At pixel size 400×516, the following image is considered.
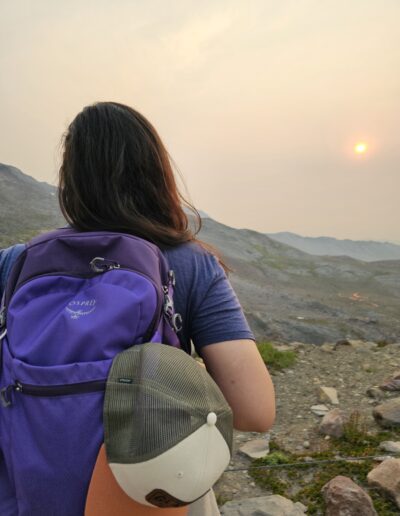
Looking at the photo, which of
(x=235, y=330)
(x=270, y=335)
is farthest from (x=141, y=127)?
(x=270, y=335)

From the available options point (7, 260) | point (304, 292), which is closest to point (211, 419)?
point (7, 260)

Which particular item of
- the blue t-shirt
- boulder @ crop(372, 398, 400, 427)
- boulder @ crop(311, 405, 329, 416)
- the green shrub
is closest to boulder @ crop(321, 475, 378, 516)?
boulder @ crop(372, 398, 400, 427)

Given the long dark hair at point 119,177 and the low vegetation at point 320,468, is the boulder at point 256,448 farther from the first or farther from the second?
the long dark hair at point 119,177

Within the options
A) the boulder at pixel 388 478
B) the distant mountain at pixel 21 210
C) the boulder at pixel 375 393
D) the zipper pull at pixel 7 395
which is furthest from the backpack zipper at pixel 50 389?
the distant mountain at pixel 21 210

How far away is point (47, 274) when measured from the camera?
5.51ft

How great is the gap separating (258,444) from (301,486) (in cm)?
112

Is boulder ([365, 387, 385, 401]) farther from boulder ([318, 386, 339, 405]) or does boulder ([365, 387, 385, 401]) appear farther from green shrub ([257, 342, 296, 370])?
green shrub ([257, 342, 296, 370])

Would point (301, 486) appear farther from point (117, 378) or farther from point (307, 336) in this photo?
point (307, 336)

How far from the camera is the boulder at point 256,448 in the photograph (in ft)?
18.0

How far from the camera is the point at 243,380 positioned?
5.78 feet

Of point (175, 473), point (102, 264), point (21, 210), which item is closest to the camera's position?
point (175, 473)

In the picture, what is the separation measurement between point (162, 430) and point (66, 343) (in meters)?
0.45

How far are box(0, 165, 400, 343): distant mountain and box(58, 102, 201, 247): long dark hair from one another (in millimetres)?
493

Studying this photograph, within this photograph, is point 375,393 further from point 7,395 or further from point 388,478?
point 7,395
